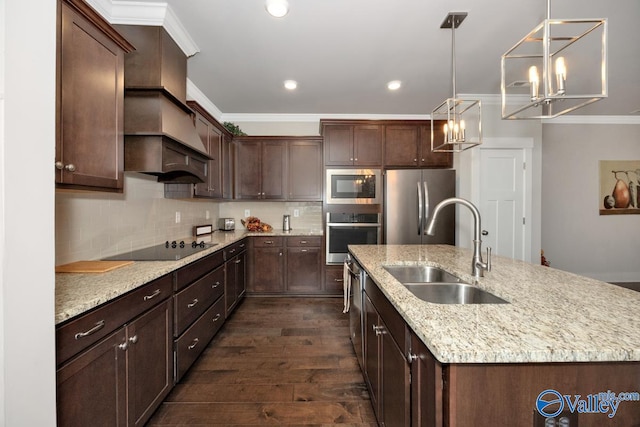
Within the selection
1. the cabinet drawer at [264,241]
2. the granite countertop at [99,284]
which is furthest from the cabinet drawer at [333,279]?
the granite countertop at [99,284]

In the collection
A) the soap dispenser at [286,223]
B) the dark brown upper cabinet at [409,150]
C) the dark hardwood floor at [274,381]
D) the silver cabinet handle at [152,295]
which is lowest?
the dark hardwood floor at [274,381]

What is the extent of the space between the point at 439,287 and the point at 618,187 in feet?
17.1

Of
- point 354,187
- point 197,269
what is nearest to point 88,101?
point 197,269

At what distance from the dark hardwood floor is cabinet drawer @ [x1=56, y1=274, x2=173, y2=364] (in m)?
0.77

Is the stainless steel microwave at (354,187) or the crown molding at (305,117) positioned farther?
the crown molding at (305,117)

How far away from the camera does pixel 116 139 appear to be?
66.6 inches

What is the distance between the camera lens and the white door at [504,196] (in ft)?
12.3

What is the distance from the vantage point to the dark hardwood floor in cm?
174

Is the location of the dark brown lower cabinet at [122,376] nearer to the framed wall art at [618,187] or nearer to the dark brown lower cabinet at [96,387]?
the dark brown lower cabinet at [96,387]

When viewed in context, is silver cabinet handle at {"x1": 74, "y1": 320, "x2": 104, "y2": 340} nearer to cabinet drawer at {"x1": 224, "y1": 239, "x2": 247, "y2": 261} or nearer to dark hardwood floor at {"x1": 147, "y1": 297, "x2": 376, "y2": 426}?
dark hardwood floor at {"x1": 147, "y1": 297, "x2": 376, "y2": 426}

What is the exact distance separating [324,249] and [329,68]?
7.43ft

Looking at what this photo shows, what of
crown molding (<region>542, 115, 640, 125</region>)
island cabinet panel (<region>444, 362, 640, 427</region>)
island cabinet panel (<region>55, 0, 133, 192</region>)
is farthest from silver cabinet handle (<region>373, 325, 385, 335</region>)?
crown molding (<region>542, 115, 640, 125</region>)

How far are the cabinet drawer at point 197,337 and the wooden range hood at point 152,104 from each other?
46.7 inches

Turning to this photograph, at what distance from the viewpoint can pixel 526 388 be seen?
2.52ft
